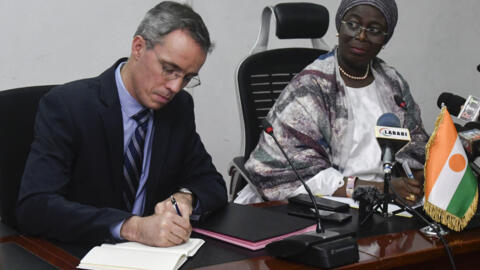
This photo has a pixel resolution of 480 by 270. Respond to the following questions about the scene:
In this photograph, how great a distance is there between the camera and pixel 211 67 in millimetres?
3197

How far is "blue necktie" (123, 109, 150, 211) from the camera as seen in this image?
1623 mm

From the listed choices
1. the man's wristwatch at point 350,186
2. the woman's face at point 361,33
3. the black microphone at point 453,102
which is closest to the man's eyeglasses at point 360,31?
the woman's face at point 361,33

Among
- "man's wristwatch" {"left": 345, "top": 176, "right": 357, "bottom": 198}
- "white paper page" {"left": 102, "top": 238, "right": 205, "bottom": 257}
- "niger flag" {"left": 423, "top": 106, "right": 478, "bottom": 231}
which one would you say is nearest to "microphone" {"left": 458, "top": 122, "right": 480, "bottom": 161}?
"niger flag" {"left": 423, "top": 106, "right": 478, "bottom": 231}

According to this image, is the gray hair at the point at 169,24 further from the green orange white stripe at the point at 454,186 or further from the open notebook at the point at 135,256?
the green orange white stripe at the point at 454,186

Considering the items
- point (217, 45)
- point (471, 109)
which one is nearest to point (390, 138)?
point (471, 109)

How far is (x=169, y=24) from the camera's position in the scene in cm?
152

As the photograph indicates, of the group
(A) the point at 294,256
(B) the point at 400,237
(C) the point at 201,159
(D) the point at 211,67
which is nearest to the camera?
(A) the point at 294,256

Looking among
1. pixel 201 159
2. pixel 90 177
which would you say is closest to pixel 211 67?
pixel 201 159

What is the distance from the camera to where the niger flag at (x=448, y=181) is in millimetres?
1531

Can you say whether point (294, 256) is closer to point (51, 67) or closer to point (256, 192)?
point (256, 192)

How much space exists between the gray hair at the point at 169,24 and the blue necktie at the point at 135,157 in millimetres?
209

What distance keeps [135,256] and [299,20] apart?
142 cm

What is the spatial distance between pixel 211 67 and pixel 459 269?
76.6 inches

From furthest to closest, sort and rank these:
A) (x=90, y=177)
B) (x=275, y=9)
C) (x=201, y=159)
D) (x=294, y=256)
A: (x=275, y=9), (x=201, y=159), (x=90, y=177), (x=294, y=256)
